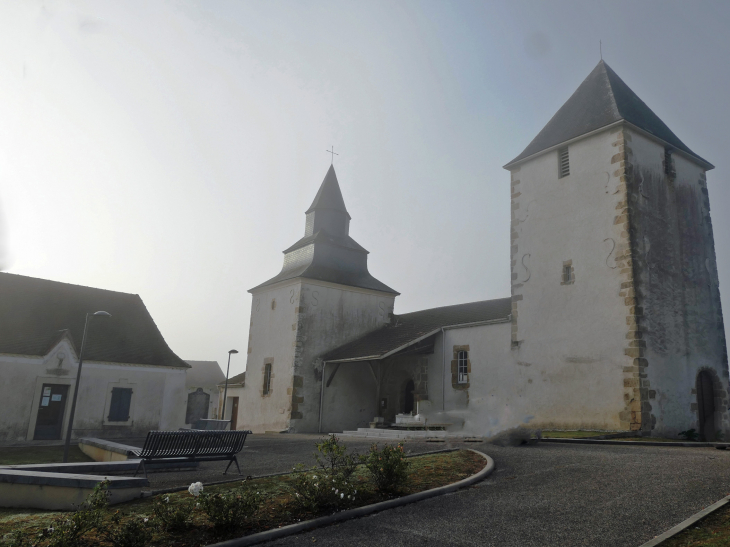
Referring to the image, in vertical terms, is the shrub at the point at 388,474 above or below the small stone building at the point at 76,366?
below

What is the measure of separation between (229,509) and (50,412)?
53.8 ft

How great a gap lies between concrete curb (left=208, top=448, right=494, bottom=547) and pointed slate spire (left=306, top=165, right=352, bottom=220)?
21575mm

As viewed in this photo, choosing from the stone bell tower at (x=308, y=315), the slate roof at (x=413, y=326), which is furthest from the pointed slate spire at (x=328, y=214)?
the slate roof at (x=413, y=326)

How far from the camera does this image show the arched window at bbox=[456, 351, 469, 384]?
62.1ft

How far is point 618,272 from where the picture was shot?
48.0ft

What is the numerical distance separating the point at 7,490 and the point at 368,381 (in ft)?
60.8

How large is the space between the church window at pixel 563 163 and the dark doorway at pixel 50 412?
59.9 ft

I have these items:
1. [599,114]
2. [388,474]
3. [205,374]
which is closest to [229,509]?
[388,474]

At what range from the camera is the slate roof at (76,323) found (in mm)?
18969

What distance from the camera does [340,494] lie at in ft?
19.3

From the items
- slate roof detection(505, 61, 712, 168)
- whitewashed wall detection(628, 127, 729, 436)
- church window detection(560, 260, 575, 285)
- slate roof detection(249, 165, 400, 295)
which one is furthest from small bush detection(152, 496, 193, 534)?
slate roof detection(249, 165, 400, 295)

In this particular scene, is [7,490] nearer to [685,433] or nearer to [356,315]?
[685,433]

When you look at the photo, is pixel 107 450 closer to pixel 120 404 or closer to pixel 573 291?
pixel 120 404

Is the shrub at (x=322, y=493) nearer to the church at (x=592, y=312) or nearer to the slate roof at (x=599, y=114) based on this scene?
the church at (x=592, y=312)
